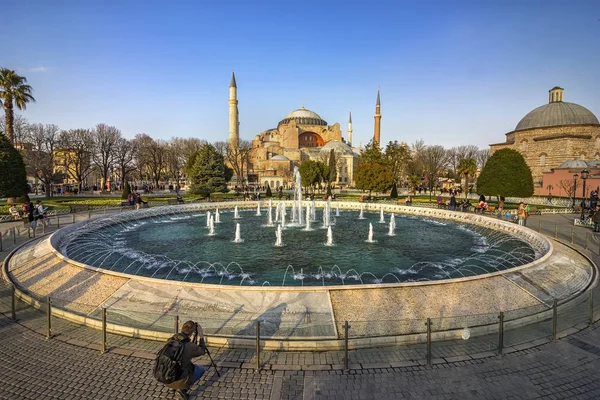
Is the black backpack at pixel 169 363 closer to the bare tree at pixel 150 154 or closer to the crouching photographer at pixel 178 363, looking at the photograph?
the crouching photographer at pixel 178 363

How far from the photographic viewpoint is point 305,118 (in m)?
106

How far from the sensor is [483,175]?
30.0 meters

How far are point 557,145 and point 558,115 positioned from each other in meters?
6.18

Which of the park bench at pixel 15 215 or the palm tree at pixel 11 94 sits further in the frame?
the palm tree at pixel 11 94

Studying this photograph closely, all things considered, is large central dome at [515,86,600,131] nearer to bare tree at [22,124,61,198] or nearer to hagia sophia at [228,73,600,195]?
hagia sophia at [228,73,600,195]

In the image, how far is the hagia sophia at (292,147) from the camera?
7531cm

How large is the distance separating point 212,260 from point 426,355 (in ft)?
29.3

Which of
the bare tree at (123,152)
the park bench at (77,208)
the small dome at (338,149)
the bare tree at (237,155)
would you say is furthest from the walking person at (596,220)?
the small dome at (338,149)

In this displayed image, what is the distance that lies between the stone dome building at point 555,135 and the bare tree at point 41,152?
61.5 metres

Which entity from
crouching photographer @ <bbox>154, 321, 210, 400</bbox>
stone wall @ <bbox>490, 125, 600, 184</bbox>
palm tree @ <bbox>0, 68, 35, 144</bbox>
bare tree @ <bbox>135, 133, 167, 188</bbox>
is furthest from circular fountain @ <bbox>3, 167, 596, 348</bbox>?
stone wall @ <bbox>490, 125, 600, 184</bbox>

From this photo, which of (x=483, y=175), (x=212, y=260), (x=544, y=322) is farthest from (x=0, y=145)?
(x=483, y=175)

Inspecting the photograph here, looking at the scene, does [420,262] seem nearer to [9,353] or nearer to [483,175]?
[9,353]

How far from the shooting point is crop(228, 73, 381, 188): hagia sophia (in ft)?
247

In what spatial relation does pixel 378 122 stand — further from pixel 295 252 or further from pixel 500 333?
pixel 500 333
